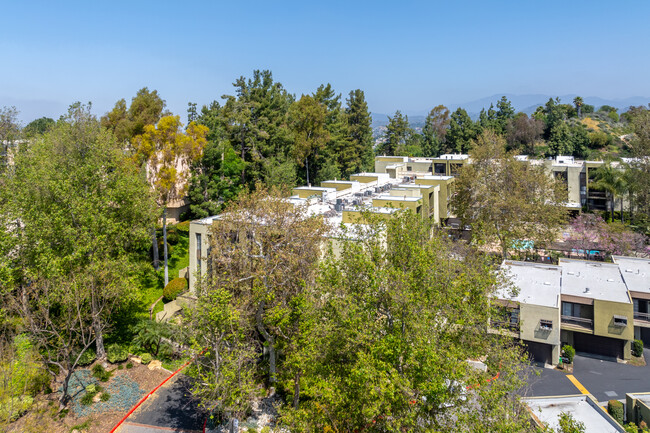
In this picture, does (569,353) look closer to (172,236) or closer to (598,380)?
(598,380)

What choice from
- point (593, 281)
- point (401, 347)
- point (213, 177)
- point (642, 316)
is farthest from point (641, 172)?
point (213, 177)

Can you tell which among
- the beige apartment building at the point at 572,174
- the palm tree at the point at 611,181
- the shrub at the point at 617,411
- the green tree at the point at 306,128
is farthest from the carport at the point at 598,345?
the green tree at the point at 306,128

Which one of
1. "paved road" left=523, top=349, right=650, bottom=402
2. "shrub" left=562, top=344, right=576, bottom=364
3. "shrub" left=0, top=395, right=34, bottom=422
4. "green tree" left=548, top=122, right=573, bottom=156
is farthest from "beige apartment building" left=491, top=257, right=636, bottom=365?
Answer: "green tree" left=548, top=122, right=573, bottom=156

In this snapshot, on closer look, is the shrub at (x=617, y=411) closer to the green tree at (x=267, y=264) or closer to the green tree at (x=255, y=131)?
the green tree at (x=267, y=264)

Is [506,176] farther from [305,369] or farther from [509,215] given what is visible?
[305,369]

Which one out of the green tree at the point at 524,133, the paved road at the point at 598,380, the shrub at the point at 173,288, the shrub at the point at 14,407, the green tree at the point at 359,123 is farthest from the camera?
the green tree at the point at 524,133

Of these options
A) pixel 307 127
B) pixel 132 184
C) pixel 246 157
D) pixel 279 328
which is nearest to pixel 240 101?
pixel 246 157
